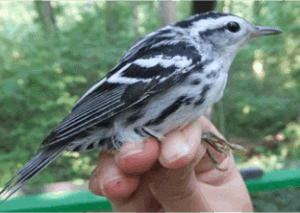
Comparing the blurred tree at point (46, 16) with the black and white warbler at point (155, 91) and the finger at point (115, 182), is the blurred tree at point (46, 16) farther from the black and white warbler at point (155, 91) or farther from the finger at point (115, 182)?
the finger at point (115, 182)

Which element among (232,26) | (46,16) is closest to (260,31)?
(232,26)

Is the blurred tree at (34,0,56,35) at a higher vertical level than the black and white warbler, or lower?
higher

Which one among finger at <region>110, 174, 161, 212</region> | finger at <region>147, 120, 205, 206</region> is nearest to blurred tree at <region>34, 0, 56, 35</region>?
finger at <region>110, 174, 161, 212</region>

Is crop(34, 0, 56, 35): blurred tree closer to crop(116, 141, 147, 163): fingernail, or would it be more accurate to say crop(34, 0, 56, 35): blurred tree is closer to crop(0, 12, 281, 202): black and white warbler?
crop(0, 12, 281, 202): black and white warbler

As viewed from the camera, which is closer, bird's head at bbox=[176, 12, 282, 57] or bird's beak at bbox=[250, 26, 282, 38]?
bird's head at bbox=[176, 12, 282, 57]

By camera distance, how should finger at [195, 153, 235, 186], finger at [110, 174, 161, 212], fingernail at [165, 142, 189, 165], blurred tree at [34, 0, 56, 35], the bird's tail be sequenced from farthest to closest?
blurred tree at [34, 0, 56, 35], finger at [195, 153, 235, 186], finger at [110, 174, 161, 212], the bird's tail, fingernail at [165, 142, 189, 165]

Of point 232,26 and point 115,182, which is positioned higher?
point 232,26

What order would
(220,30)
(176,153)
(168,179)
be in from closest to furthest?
(176,153)
(168,179)
(220,30)

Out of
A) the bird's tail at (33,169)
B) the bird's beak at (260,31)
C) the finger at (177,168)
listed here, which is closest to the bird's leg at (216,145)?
the finger at (177,168)

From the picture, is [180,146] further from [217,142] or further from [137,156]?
[217,142]
